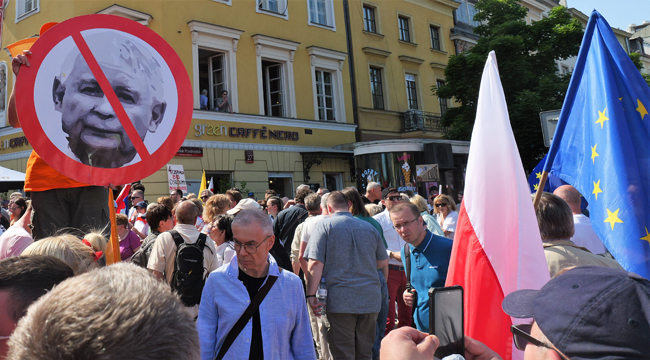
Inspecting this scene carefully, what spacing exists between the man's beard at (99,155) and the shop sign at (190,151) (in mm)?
13073

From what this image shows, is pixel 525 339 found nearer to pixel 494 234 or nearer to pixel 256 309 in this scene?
pixel 494 234

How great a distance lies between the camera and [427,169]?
52.2 feet

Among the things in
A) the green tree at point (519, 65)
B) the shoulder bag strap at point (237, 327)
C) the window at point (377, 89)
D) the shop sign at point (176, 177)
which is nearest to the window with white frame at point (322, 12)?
the window at point (377, 89)

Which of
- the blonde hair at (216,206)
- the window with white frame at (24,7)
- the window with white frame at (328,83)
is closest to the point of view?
the blonde hair at (216,206)

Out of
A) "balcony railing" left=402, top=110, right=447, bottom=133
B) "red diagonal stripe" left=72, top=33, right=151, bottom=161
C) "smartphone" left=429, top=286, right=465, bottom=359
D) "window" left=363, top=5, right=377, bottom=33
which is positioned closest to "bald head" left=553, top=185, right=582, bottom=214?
"smartphone" left=429, top=286, right=465, bottom=359

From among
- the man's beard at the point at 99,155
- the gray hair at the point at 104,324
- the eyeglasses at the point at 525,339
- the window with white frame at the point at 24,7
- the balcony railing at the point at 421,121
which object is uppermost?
the window with white frame at the point at 24,7

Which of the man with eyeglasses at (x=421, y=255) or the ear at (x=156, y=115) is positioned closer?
the ear at (x=156, y=115)

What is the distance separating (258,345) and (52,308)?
1.95 m

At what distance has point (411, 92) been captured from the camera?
2388 cm

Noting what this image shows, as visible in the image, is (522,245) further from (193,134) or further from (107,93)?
(193,134)

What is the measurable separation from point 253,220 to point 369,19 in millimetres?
20854

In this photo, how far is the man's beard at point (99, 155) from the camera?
98.2 inches

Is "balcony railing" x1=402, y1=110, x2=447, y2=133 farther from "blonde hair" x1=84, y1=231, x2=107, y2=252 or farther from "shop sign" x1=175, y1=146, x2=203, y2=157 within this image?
"blonde hair" x1=84, y1=231, x2=107, y2=252

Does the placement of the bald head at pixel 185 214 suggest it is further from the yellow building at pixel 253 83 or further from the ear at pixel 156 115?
the yellow building at pixel 253 83
